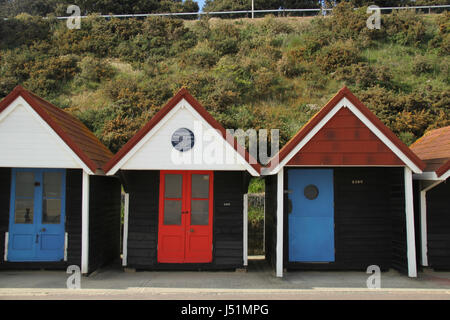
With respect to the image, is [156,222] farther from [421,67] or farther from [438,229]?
[421,67]

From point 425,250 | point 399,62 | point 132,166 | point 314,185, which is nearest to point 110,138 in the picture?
point 132,166

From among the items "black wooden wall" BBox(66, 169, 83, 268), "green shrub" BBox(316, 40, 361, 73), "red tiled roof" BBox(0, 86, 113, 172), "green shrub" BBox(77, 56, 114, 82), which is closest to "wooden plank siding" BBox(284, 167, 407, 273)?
Result: "red tiled roof" BBox(0, 86, 113, 172)

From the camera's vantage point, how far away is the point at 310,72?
2530cm

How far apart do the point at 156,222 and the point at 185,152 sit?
2.03 m

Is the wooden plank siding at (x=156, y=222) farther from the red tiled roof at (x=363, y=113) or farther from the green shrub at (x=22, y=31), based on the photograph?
the green shrub at (x=22, y=31)

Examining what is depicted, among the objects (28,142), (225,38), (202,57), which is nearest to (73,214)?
(28,142)

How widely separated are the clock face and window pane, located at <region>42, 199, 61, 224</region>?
3380 mm

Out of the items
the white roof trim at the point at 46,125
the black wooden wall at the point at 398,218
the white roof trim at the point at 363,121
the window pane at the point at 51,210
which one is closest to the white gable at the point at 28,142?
the white roof trim at the point at 46,125

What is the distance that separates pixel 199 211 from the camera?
31.1 feet

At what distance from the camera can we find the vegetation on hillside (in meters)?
20.4

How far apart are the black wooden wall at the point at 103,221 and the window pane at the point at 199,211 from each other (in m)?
2.40

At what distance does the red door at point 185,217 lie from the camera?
369 inches

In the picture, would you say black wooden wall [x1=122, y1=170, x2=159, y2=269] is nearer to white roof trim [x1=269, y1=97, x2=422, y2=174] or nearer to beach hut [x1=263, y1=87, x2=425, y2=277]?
beach hut [x1=263, y1=87, x2=425, y2=277]

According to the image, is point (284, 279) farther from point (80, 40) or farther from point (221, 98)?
point (80, 40)
